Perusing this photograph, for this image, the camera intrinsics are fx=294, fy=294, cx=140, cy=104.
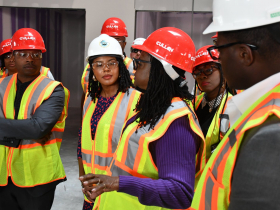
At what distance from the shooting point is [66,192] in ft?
13.7

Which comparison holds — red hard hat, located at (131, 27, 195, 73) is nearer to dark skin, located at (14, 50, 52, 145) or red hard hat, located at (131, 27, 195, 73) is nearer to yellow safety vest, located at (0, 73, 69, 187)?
yellow safety vest, located at (0, 73, 69, 187)

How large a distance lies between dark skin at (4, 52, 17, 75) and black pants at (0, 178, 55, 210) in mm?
1954

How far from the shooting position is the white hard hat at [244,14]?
825 millimetres

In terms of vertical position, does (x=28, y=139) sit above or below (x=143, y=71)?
below

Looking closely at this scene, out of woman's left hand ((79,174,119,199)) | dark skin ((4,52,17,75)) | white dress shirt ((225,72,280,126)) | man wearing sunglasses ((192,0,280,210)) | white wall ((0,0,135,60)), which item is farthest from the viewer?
white wall ((0,0,135,60))

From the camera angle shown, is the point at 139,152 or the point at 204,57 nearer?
the point at 139,152

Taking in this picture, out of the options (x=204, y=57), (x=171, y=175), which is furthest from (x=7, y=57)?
(x=171, y=175)

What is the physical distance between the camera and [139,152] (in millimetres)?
1431

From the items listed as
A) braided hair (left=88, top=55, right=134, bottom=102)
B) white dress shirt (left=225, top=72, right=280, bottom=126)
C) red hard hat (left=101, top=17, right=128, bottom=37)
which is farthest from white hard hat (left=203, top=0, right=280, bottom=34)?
red hard hat (left=101, top=17, right=128, bottom=37)

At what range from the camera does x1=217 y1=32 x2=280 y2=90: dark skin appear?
Answer: 82 centimetres

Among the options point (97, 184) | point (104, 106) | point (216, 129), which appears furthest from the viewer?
point (104, 106)

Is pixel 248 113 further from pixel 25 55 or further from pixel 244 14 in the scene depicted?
pixel 25 55

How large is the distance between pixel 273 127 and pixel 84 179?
2.70 feet

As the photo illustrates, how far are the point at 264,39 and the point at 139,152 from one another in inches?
32.1
